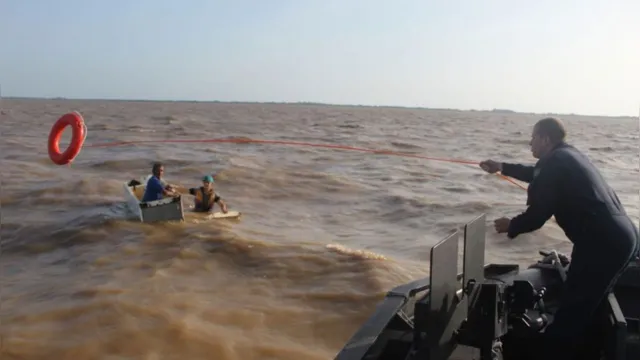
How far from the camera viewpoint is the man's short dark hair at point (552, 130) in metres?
4.43

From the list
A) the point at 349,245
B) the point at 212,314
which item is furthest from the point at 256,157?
the point at 212,314

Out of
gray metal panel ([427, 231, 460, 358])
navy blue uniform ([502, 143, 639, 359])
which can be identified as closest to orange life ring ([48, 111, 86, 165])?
navy blue uniform ([502, 143, 639, 359])

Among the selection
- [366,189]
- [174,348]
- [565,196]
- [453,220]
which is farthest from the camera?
[366,189]

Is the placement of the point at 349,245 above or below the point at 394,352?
below

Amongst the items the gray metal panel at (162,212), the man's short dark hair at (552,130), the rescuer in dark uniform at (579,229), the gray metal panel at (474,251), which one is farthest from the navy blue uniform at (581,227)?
the gray metal panel at (162,212)

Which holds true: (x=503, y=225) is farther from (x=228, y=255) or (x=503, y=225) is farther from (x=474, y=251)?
(x=228, y=255)

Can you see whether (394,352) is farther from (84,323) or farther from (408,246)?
(408,246)

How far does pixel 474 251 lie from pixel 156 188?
1098 centimetres

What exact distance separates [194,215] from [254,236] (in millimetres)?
2156

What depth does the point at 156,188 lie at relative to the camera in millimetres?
13844

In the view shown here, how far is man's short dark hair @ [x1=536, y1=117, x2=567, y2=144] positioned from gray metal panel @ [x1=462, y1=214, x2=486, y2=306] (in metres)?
0.93

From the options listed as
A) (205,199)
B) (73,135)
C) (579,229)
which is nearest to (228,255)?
(205,199)

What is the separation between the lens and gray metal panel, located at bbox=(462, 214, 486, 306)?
11.8ft

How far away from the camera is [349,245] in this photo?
12695 millimetres
